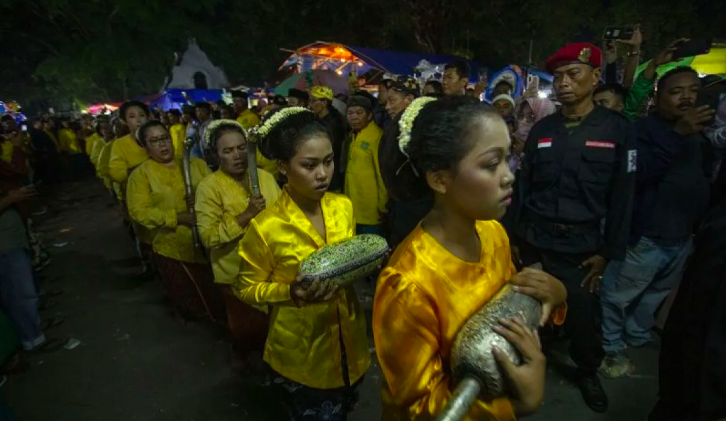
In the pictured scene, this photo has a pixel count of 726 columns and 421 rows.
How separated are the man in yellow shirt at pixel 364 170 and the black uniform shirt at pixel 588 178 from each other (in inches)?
80.9

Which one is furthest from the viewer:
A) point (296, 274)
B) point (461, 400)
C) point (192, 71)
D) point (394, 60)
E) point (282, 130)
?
point (192, 71)

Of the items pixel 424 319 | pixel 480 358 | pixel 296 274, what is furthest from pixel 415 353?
pixel 296 274

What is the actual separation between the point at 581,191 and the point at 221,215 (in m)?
2.65


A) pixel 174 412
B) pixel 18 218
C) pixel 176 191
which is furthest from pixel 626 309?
pixel 18 218

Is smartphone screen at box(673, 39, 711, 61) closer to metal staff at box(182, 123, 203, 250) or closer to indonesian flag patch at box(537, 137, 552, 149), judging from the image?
indonesian flag patch at box(537, 137, 552, 149)

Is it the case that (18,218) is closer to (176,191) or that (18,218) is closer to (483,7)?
(176,191)

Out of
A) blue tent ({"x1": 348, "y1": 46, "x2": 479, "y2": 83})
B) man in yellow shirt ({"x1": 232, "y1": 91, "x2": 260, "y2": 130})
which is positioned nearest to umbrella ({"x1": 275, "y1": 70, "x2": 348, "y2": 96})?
blue tent ({"x1": 348, "y1": 46, "x2": 479, "y2": 83})

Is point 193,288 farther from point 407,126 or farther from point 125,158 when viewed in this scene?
point 407,126

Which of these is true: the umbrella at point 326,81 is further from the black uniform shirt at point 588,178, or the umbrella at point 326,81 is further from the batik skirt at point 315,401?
the batik skirt at point 315,401

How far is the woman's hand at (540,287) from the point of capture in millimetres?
1305

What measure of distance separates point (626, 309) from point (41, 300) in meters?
6.80

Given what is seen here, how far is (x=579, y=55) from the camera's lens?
2.82 meters

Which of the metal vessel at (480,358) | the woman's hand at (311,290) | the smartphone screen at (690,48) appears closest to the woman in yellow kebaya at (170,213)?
the woman's hand at (311,290)

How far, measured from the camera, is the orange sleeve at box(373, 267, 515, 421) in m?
1.29
